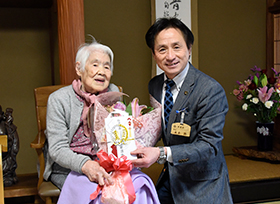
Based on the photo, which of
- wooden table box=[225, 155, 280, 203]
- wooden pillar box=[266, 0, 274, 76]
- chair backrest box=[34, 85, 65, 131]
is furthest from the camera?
wooden pillar box=[266, 0, 274, 76]

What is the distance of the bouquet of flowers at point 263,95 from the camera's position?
10.0 feet

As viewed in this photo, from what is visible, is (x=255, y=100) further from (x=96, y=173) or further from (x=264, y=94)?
(x=96, y=173)

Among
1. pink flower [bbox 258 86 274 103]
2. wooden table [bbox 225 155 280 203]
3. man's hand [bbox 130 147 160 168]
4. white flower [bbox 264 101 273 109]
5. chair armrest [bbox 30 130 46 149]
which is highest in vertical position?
pink flower [bbox 258 86 274 103]

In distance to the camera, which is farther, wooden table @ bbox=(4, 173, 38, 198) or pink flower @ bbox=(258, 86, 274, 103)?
pink flower @ bbox=(258, 86, 274, 103)

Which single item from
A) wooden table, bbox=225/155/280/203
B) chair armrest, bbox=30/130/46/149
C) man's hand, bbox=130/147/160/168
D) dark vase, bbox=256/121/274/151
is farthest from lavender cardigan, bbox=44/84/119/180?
dark vase, bbox=256/121/274/151

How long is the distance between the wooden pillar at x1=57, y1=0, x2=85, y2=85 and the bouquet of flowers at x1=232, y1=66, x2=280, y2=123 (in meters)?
1.87

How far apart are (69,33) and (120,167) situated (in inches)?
64.2

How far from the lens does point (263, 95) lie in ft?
10.0

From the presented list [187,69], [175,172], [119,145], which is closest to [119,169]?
[119,145]

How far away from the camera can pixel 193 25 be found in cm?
329

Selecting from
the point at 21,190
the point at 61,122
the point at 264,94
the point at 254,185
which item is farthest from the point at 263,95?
the point at 21,190

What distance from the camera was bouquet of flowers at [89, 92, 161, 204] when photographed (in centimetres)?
135

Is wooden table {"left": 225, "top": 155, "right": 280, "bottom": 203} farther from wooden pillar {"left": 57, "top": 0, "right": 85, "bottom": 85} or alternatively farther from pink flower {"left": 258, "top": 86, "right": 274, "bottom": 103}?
wooden pillar {"left": 57, "top": 0, "right": 85, "bottom": 85}

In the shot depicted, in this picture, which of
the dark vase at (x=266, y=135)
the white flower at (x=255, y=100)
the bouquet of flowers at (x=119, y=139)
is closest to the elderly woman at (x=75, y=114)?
the bouquet of flowers at (x=119, y=139)
